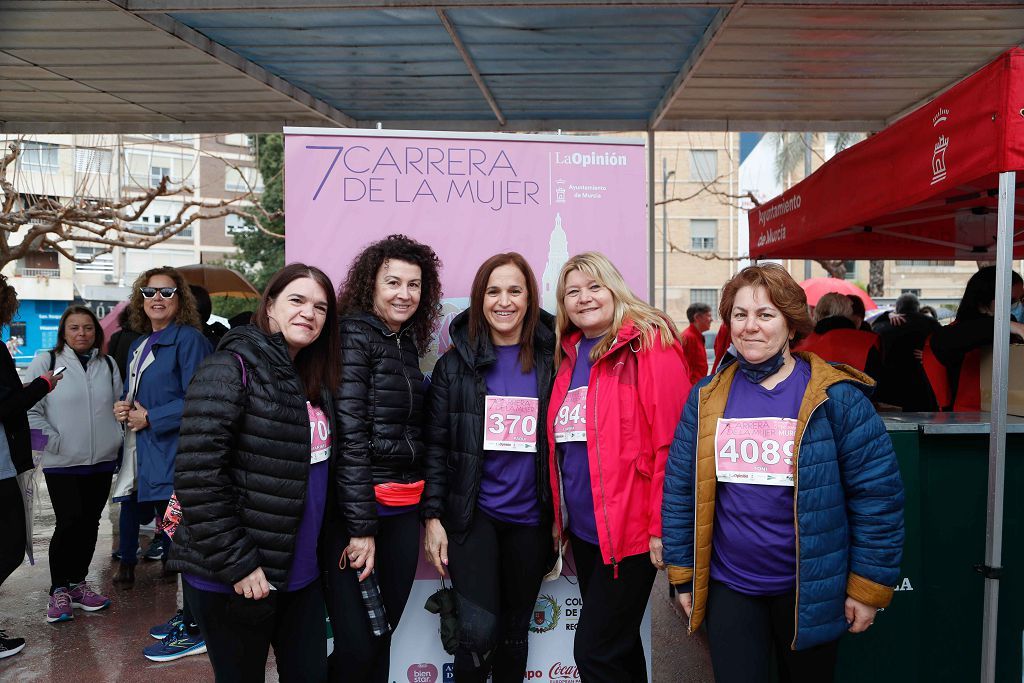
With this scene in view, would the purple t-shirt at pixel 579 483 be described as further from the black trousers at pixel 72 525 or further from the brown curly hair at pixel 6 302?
the black trousers at pixel 72 525

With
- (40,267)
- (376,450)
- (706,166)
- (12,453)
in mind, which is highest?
(706,166)

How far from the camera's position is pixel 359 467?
2.54 m

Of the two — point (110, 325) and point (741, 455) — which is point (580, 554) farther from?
point (110, 325)

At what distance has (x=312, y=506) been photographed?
247cm

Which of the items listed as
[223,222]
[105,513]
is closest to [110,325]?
[105,513]

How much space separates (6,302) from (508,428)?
304 centimetres

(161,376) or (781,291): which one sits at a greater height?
(781,291)

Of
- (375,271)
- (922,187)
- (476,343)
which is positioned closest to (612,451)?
(476,343)

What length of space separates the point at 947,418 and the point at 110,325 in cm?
841

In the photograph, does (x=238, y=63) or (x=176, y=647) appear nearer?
(x=176, y=647)

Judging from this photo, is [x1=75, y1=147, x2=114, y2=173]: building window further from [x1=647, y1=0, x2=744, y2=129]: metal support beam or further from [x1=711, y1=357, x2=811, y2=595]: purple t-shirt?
[x1=711, y1=357, x2=811, y2=595]: purple t-shirt

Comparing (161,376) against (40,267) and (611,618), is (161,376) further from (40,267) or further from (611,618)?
(40,267)

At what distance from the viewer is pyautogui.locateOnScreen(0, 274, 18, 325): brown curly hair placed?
13.2 ft

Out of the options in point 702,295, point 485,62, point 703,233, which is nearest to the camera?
point 485,62
